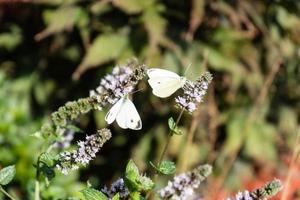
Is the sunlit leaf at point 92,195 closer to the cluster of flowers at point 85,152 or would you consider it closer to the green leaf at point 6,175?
the cluster of flowers at point 85,152

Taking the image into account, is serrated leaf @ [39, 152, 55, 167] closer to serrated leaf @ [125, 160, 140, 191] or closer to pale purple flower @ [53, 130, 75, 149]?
serrated leaf @ [125, 160, 140, 191]

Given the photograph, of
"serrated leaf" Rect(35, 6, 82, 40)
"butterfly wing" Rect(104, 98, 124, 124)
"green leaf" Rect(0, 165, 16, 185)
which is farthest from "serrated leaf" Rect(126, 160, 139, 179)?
"serrated leaf" Rect(35, 6, 82, 40)

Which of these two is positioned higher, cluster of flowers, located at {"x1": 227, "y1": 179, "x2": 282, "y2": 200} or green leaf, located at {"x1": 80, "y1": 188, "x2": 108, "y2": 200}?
cluster of flowers, located at {"x1": 227, "y1": 179, "x2": 282, "y2": 200}

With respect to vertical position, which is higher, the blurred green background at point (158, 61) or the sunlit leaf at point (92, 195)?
the sunlit leaf at point (92, 195)

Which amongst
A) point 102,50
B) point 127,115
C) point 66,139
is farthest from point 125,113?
point 102,50

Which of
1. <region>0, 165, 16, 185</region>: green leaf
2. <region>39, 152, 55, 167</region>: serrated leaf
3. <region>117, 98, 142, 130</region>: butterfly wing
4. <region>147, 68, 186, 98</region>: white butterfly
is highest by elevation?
<region>147, 68, 186, 98</region>: white butterfly

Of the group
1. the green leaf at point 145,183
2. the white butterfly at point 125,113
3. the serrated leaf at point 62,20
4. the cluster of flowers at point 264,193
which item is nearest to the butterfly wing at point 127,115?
the white butterfly at point 125,113

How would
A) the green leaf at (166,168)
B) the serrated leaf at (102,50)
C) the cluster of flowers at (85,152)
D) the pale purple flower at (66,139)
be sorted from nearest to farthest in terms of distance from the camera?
the cluster of flowers at (85,152) → the green leaf at (166,168) → the pale purple flower at (66,139) → the serrated leaf at (102,50)
